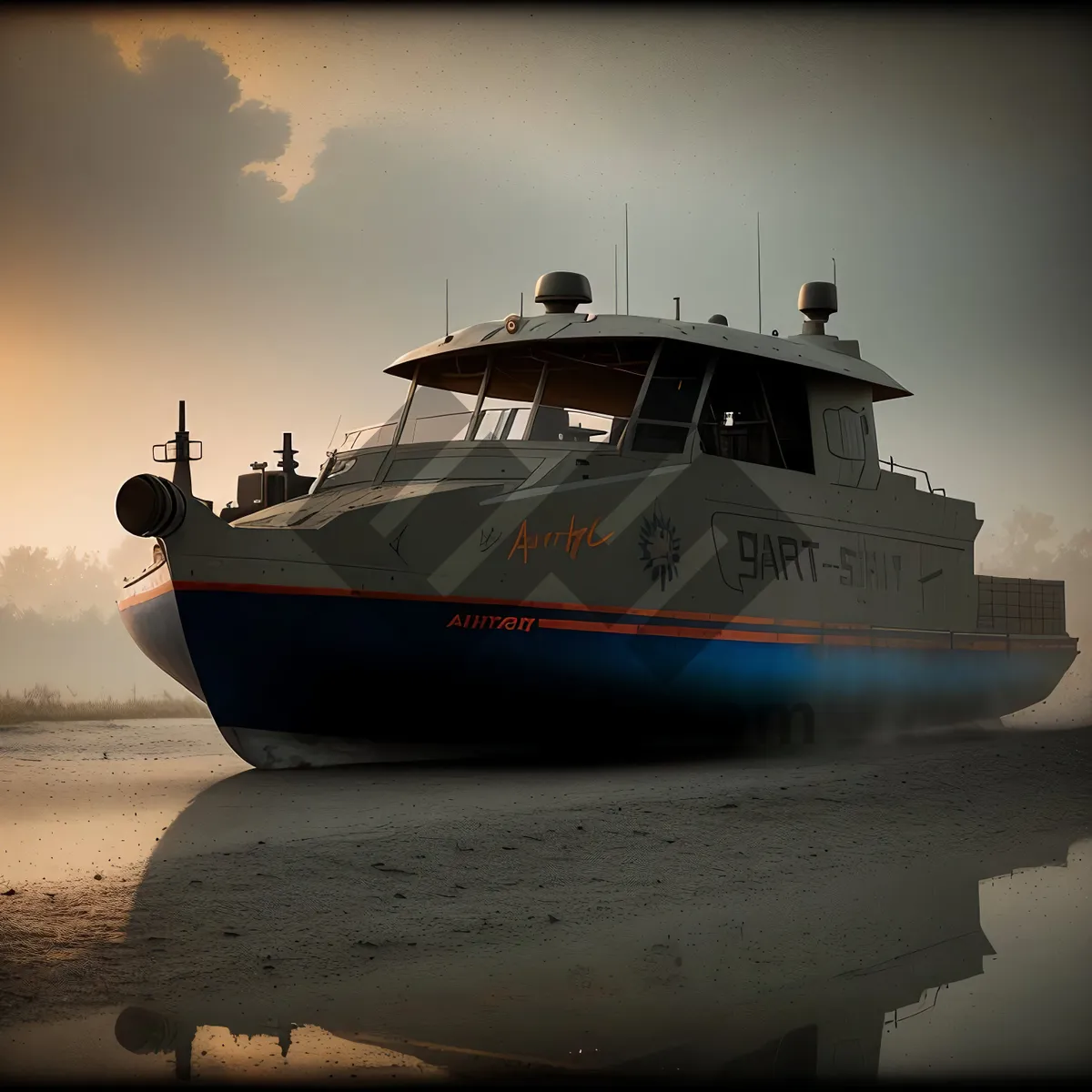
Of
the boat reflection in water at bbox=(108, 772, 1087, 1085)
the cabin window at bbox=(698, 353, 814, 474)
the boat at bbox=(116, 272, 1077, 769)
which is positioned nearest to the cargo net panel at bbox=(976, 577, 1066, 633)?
the boat at bbox=(116, 272, 1077, 769)

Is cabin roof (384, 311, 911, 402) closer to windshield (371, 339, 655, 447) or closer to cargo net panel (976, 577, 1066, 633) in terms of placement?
windshield (371, 339, 655, 447)

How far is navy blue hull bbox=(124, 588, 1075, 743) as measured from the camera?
1045 cm

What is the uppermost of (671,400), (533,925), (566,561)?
(671,400)

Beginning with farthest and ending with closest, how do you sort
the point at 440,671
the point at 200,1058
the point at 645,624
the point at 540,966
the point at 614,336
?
the point at 614,336 < the point at 645,624 < the point at 440,671 < the point at 540,966 < the point at 200,1058

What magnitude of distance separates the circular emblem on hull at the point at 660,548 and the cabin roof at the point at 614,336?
197 centimetres

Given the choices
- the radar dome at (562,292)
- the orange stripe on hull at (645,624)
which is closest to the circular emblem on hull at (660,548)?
the orange stripe on hull at (645,624)

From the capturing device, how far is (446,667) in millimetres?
10914

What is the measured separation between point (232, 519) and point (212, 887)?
8.96 metres

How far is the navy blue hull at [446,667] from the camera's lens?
10.4 m

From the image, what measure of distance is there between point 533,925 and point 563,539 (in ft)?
18.9

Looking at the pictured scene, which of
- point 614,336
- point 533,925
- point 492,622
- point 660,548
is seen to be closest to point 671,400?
point 614,336

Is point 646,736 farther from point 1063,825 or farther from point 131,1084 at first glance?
point 131,1084

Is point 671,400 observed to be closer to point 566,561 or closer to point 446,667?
point 566,561

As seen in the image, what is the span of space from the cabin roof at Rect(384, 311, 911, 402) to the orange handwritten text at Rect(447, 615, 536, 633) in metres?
3.15
